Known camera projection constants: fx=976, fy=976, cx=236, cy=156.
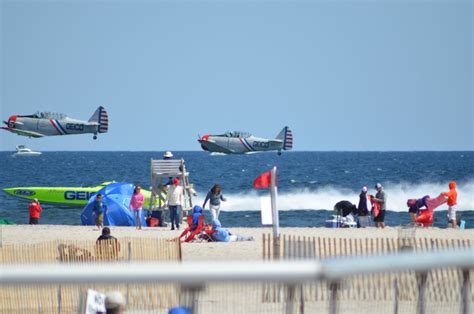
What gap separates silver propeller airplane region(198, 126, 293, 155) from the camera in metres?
107

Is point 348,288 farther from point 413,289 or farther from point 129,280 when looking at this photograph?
point 129,280

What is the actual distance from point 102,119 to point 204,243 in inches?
2174

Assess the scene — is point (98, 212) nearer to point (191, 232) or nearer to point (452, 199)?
point (191, 232)

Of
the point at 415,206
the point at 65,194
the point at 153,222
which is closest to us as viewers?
the point at 415,206

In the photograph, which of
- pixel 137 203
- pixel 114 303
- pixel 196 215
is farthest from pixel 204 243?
pixel 114 303

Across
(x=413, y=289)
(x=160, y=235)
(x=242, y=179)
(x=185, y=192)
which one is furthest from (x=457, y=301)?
(x=242, y=179)

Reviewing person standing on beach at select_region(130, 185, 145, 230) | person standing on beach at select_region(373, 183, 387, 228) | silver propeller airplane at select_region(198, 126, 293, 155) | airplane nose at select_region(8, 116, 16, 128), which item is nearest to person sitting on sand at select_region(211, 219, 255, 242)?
person standing on beach at select_region(130, 185, 145, 230)

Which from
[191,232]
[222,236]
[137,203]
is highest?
[137,203]

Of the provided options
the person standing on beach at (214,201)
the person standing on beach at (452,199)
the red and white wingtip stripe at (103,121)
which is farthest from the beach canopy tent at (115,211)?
the red and white wingtip stripe at (103,121)

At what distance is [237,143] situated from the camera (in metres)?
107

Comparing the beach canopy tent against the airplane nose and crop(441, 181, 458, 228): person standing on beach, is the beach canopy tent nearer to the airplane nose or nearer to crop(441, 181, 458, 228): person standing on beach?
crop(441, 181, 458, 228): person standing on beach

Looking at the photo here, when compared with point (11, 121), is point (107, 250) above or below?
below

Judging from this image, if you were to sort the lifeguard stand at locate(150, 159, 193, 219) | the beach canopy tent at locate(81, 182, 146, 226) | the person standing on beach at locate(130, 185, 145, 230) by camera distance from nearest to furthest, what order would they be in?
the person standing on beach at locate(130, 185, 145, 230), the lifeguard stand at locate(150, 159, 193, 219), the beach canopy tent at locate(81, 182, 146, 226)

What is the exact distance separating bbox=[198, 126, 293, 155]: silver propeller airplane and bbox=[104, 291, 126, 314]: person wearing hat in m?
100
